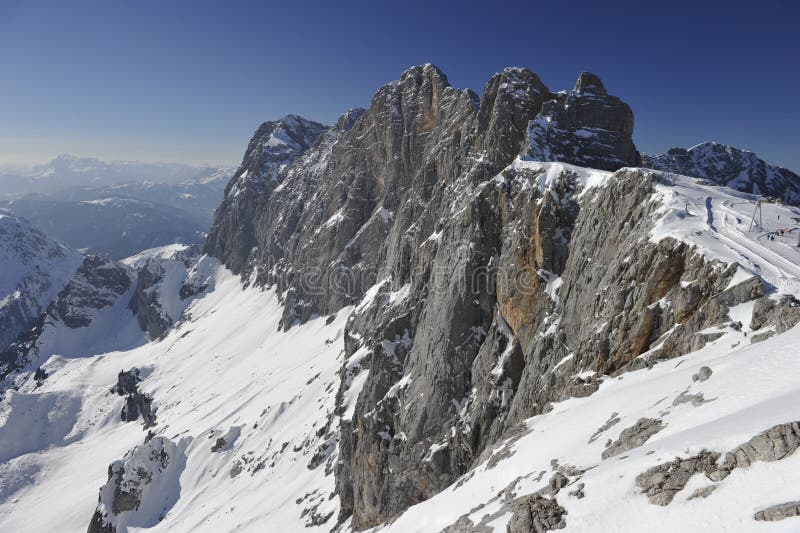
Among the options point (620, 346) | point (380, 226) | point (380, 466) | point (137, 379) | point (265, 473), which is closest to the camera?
point (620, 346)

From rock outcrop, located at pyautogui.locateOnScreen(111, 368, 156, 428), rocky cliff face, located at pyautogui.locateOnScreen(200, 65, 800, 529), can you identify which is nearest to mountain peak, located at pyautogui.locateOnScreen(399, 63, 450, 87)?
rocky cliff face, located at pyautogui.locateOnScreen(200, 65, 800, 529)

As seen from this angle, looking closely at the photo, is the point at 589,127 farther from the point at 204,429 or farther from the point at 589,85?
the point at 204,429

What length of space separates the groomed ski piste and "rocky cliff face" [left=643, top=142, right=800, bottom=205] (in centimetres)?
10670

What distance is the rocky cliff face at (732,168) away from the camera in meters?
124

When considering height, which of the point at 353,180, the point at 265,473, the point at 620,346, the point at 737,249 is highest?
the point at 353,180

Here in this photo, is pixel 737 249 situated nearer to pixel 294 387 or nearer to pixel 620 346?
pixel 620 346

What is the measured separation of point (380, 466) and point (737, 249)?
42435 mm

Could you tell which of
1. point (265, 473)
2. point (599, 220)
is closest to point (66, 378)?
point (265, 473)

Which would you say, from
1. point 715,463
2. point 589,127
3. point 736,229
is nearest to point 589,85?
point 589,127

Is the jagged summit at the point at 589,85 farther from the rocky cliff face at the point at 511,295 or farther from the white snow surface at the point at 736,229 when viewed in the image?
the white snow surface at the point at 736,229

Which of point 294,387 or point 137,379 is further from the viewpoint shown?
point 137,379

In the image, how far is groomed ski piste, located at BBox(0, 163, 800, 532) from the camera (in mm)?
14734

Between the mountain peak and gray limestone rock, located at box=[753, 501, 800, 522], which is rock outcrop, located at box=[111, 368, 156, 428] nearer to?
the mountain peak

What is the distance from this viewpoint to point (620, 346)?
2748 cm
